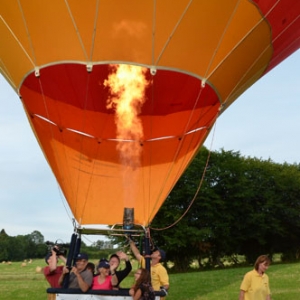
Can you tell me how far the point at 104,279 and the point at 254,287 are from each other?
1.77 m

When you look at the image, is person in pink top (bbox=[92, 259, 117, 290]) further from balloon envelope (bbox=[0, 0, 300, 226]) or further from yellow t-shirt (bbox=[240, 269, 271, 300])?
balloon envelope (bbox=[0, 0, 300, 226])

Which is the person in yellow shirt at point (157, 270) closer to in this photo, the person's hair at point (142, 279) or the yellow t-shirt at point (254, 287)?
the yellow t-shirt at point (254, 287)

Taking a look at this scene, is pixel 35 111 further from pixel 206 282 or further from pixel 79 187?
pixel 206 282


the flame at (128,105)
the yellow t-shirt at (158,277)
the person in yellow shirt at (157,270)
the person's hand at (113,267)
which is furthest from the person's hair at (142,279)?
the flame at (128,105)

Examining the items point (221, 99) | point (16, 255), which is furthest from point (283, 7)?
point (16, 255)

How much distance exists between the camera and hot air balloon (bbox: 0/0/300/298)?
6617 mm

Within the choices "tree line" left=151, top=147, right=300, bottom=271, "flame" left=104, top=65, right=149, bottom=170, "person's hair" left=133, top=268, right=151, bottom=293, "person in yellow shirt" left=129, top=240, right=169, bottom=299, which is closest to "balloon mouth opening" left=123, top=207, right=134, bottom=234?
"person in yellow shirt" left=129, top=240, right=169, bottom=299

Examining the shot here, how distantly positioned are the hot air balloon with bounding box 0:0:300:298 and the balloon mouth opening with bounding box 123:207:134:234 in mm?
22

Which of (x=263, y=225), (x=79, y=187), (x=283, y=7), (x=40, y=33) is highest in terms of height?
(x=263, y=225)

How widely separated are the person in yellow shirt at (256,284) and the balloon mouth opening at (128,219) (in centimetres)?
171

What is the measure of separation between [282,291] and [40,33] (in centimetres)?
956

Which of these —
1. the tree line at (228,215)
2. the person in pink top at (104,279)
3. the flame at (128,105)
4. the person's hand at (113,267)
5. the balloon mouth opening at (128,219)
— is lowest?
the person in pink top at (104,279)

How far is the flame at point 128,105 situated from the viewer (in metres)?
7.02

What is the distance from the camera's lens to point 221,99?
7.77 m
